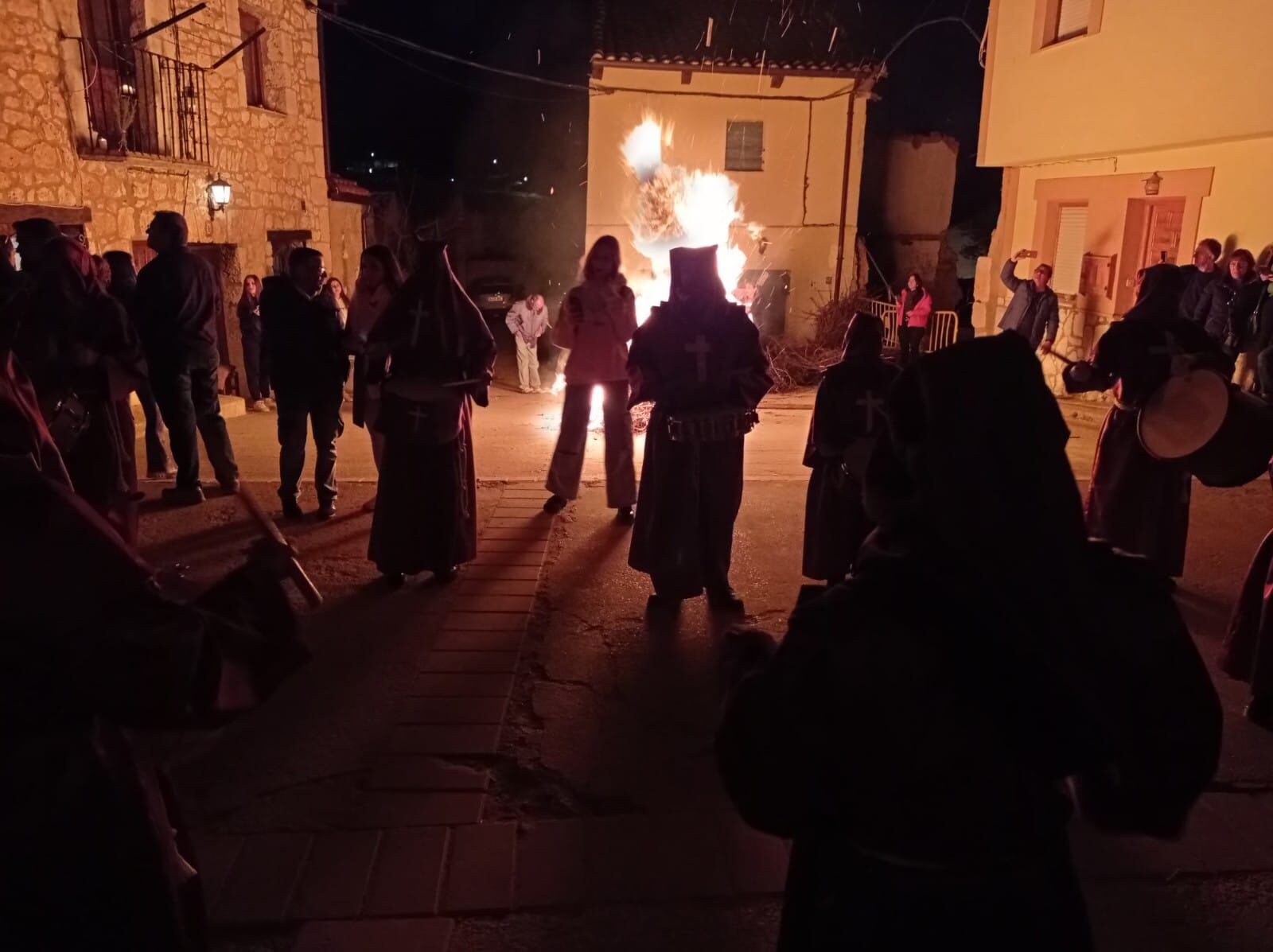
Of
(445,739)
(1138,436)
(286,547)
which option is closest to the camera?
(286,547)

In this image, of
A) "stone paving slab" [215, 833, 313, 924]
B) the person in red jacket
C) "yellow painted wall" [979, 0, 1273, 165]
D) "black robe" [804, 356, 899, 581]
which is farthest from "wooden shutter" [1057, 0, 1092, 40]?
"stone paving slab" [215, 833, 313, 924]

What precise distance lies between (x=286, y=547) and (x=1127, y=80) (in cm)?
1292

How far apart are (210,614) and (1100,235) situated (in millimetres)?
13631

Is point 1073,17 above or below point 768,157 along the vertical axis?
above

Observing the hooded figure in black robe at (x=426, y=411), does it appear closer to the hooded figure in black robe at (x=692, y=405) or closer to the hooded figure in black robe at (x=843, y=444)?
the hooded figure in black robe at (x=692, y=405)

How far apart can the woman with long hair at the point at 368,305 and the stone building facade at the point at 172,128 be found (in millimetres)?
4431

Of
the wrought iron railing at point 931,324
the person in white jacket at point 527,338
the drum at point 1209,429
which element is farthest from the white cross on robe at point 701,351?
the wrought iron railing at point 931,324

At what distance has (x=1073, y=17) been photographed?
12.8 m

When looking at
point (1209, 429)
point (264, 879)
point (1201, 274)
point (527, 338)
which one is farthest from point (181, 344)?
point (1201, 274)

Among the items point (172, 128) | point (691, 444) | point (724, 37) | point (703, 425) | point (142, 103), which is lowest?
point (691, 444)

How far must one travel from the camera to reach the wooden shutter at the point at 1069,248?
43.8 feet

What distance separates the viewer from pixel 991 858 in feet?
5.13

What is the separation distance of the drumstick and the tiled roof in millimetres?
18665

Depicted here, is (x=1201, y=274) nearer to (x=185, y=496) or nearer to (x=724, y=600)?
(x=724, y=600)
